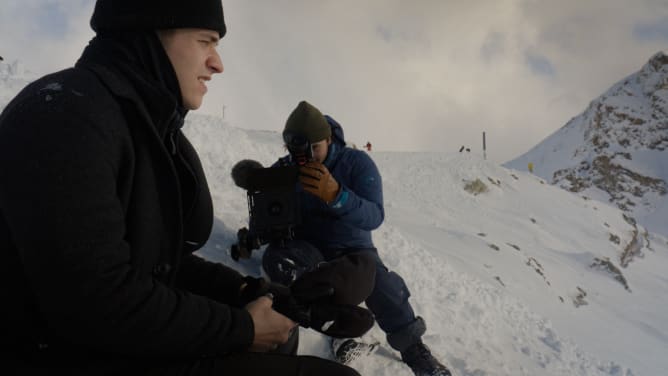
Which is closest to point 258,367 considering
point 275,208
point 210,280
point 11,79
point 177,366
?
point 177,366

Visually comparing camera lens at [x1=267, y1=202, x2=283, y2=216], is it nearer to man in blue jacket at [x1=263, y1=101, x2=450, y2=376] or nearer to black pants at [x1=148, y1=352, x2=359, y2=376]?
man in blue jacket at [x1=263, y1=101, x2=450, y2=376]

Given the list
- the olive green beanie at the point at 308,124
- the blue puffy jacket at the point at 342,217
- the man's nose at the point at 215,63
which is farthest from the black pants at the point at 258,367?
the olive green beanie at the point at 308,124

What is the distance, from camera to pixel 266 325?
1.49 m

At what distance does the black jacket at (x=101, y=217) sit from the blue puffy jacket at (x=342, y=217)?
1977mm

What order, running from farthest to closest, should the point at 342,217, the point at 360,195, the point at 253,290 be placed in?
the point at 360,195
the point at 342,217
the point at 253,290

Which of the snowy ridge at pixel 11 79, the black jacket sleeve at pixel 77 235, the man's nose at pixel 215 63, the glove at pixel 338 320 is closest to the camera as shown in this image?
the black jacket sleeve at pixel 77 235

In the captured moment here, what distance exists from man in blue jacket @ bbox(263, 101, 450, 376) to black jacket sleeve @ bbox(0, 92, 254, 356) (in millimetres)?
1818

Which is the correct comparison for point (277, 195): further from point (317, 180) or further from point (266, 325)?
point (266, 325)

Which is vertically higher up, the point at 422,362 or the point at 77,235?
the point at 77,235

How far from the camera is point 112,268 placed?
1.14 metres

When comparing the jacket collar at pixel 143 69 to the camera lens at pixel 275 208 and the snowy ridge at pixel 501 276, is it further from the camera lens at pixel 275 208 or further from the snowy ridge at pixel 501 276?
the snowy ridge at pixel 501 276

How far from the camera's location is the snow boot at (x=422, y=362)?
327 centimetres

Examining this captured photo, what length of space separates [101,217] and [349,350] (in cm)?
261

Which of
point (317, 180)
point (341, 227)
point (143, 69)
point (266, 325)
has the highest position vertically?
point (143, 69)
